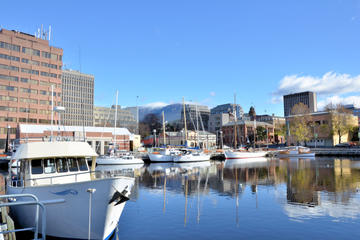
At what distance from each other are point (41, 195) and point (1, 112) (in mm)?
85248

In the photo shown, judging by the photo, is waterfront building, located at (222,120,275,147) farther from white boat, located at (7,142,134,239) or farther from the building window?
white boat, located at (7,142,134,239)

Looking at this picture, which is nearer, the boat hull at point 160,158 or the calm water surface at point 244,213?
the calm water surface at point 244,213

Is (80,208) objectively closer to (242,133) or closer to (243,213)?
(243,213)

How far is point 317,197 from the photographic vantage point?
70.9ft

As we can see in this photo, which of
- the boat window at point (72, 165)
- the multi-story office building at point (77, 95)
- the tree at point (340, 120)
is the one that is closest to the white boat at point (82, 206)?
the boat window at point (72, 165)

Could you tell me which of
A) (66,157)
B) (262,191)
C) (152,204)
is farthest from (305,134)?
(66,157)

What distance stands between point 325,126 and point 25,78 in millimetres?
101652

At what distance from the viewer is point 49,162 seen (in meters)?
14.8

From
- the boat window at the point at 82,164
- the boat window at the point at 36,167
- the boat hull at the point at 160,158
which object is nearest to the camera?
the boat window at the point at 36,167

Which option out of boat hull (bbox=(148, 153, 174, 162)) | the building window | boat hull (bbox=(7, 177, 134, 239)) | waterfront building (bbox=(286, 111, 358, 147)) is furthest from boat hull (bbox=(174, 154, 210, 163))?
the building window

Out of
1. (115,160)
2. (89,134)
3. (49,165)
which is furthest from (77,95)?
(49,165)

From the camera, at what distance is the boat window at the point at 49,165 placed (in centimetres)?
1461

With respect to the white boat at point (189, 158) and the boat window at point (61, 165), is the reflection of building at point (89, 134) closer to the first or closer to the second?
the white boat at point (189, 158)

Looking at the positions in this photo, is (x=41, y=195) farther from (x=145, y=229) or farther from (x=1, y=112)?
(x=1, y=112)
